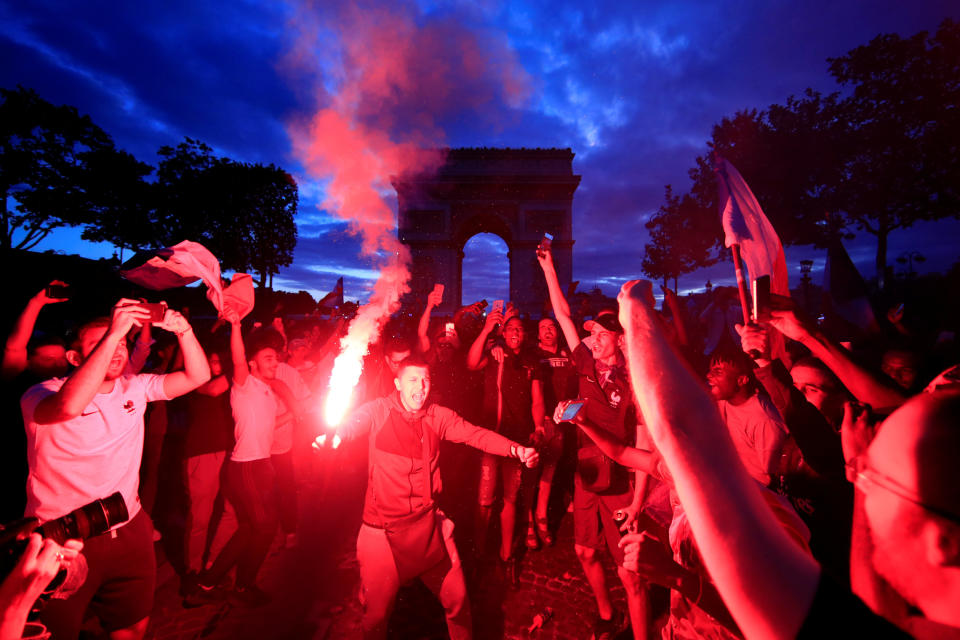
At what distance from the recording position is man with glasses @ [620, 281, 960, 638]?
0.77 metres

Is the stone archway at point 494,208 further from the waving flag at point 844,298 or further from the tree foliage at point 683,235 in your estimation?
the waving flag at point 844,298

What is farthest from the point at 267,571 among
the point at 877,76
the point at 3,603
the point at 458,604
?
the point at 877,76

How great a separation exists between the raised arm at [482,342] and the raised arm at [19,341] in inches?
163

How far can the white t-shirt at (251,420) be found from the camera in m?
4.46

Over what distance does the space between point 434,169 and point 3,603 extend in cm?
2859

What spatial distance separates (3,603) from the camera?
1522mm

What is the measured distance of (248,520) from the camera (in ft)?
14.2

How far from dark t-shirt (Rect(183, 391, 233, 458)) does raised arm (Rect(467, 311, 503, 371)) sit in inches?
120

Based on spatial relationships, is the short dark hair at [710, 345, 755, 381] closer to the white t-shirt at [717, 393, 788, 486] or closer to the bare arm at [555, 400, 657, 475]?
the white t-shirt at [717, 393, 788, 486]

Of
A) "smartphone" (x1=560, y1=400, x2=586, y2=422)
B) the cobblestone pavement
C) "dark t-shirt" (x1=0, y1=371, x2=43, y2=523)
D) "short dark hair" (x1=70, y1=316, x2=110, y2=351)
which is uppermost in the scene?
"short dark hair" (x1=70, y1=316, x2=110, y2=351)

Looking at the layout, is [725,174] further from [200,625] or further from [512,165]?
[512,165]

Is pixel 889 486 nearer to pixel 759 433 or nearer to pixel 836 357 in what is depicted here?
pixel 836 357

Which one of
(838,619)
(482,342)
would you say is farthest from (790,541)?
(482,342)

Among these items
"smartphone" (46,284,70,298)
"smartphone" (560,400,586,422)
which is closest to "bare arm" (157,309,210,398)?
"smartphone" (46,284,70,298)
